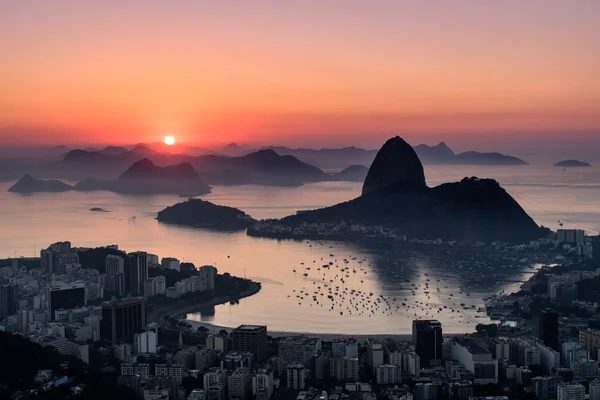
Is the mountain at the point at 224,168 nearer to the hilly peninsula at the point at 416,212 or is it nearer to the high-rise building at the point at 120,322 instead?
the hilly peninsula at the point at 416,212

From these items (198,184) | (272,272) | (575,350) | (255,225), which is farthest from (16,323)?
(198,184)

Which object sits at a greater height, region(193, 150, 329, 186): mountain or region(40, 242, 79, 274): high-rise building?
region(193, 150, 329, 186): mountain

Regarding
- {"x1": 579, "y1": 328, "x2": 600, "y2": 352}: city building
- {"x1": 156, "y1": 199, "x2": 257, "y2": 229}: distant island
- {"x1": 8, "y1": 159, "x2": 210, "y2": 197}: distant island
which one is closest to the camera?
{"x1": 579, "y1": 328, "x2": 600, "y2": 352}: city building

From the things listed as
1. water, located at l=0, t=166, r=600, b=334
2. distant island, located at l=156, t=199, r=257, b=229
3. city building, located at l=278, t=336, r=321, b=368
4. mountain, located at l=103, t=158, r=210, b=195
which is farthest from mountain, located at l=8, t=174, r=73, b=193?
city building, located at l=278, t=336, r=321, b=368

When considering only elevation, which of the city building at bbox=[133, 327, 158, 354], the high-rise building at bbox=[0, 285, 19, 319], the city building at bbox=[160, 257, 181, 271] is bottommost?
the city building at bbox=[133, 327, 158, 354]

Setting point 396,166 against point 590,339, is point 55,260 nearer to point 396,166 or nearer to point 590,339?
point 590,339

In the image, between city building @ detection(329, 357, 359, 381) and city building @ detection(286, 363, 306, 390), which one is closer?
city building @ detection(286, 363, 306, 390)

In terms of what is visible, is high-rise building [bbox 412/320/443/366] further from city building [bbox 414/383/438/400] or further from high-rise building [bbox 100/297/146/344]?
high-rise building [bbox 100/297/146/344]
